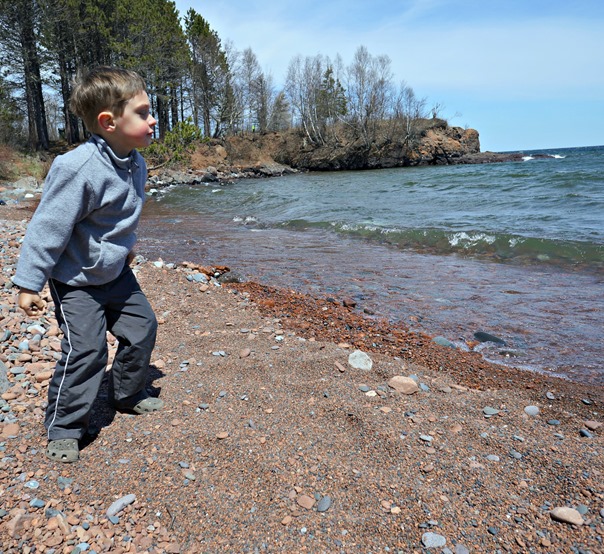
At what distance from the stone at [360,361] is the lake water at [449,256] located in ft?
4.00

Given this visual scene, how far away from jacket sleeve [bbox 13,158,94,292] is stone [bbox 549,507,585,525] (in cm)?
241

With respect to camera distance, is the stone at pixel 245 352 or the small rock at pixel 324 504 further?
the stone at pixel 245 352

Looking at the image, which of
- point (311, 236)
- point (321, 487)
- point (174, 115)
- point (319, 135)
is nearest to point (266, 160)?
point (319, 135)

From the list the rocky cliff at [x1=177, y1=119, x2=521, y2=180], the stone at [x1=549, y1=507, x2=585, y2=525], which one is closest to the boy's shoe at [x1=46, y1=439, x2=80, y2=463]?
the stone at [x1=549, y1=507, x2=585, y2=525]

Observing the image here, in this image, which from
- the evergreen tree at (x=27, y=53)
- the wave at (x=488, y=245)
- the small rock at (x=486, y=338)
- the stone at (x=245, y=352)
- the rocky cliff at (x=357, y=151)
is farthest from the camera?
the rocky cliff at (x=357, y=151)

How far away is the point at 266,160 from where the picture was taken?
47188 mm

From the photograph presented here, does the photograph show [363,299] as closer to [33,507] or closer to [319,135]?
[33,507]

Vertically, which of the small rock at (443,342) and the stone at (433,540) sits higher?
the stone at (433,540)

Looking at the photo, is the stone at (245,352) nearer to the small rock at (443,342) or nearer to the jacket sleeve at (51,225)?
the jacket sleeve at (51,225)

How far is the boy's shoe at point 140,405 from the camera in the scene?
252cm

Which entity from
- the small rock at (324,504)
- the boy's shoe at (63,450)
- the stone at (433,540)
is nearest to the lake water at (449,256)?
the stone at (433,540)

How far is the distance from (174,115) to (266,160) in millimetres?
10294

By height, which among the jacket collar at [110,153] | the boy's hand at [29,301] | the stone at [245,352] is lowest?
the stone at [245,352]

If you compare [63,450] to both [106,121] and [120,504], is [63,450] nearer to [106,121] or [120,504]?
[120,504]
